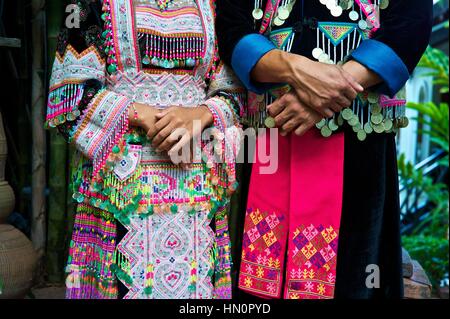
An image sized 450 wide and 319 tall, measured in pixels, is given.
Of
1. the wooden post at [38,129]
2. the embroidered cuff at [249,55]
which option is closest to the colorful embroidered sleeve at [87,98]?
the embroidered cuff at [249,55]

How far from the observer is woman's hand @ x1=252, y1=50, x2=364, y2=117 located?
4.50 ft

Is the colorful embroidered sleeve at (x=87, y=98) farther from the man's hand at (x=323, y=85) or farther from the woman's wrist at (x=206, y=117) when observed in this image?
the man's hand at (x=323, y=85)

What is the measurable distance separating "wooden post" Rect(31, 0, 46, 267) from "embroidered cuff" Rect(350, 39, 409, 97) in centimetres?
151

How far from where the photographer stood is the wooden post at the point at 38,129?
240 cm

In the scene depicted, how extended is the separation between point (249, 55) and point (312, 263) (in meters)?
0.58

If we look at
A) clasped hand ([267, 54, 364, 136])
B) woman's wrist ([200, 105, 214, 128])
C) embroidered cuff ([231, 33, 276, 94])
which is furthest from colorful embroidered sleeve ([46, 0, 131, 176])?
clasped hand ([267, 54, 364, 136])

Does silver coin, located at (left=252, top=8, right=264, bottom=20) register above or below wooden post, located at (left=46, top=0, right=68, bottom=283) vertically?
above

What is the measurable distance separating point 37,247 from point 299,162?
1569 millimetres

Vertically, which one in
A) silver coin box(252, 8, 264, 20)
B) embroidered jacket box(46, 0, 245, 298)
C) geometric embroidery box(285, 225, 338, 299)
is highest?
silver coin box(252, 8, 264, 20)

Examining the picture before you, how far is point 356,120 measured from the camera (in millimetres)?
1469

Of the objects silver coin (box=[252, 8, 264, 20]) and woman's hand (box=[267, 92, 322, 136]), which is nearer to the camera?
woman's hand (box=[267, 92, 322, 136])

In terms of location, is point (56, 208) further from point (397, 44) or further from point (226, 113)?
point (397, 44)

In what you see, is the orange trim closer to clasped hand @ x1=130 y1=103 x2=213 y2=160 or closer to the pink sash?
clasped hand @ x1=130 y1=103 x2=213 y2=160
